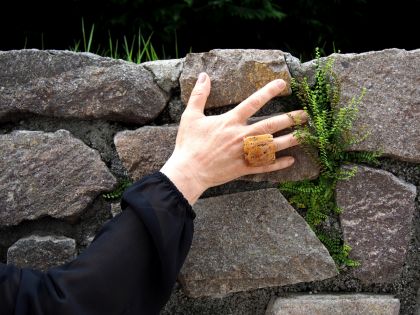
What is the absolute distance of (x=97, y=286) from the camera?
1455mm

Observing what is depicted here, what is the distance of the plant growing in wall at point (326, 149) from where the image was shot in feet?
5.74

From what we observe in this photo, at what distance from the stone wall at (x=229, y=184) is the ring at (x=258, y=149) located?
0.16 m

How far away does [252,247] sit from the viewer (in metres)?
1.82

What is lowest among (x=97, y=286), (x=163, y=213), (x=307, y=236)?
(x=307, y=236)

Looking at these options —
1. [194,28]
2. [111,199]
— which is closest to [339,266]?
[111,199]

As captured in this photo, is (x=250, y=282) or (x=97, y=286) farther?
(x=250, y=282)

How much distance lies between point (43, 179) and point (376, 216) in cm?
111

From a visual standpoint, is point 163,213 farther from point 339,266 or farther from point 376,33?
point 376,33

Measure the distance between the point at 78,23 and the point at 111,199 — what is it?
266 centimetres

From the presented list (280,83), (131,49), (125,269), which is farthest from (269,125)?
(131,49)

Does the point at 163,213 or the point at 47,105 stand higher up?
the point at 47,105

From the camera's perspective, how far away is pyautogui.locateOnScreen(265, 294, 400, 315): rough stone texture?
5.97 feet

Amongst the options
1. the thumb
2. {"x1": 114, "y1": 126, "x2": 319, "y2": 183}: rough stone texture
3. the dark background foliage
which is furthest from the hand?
the dark background foliage

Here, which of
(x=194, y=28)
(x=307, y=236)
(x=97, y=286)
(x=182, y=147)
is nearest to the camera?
(x=97, y=286)
